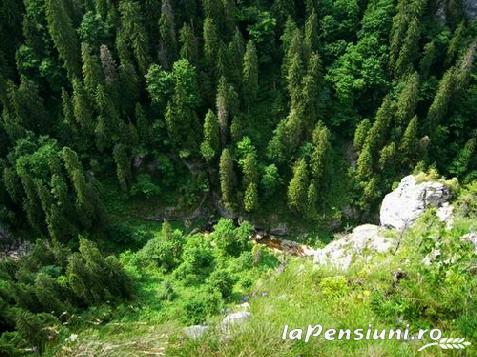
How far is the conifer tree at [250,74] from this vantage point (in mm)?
52375

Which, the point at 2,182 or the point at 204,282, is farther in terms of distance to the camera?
the point at 2,182

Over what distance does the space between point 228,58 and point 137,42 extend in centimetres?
1036

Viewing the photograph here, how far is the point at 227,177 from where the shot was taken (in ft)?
164

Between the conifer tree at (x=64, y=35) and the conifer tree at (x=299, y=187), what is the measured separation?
2672 cm

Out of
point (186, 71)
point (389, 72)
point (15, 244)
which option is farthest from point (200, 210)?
A: point (389, 72)

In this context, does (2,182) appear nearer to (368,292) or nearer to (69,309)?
(69,309)

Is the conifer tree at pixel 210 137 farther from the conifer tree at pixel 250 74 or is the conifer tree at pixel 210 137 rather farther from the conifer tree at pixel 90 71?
the conifer tree at pixel 90 71

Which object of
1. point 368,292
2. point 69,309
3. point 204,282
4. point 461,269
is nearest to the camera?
point 461,269

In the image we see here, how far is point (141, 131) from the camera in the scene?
171 feet

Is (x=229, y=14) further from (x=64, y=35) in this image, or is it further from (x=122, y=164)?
(x=122, y=164)

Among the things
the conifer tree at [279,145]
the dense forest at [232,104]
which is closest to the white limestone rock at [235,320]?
the dense forest at [232,104]

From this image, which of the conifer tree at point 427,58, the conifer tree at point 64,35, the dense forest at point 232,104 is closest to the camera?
the conifer tree at point 64,35

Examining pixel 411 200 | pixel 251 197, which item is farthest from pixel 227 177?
Result: pixel 411 200

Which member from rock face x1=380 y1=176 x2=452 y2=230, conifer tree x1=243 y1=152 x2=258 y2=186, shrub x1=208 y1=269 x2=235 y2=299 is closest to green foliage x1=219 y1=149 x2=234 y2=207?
conifer tree x1=243 y1=152 x2=258 y2=186
